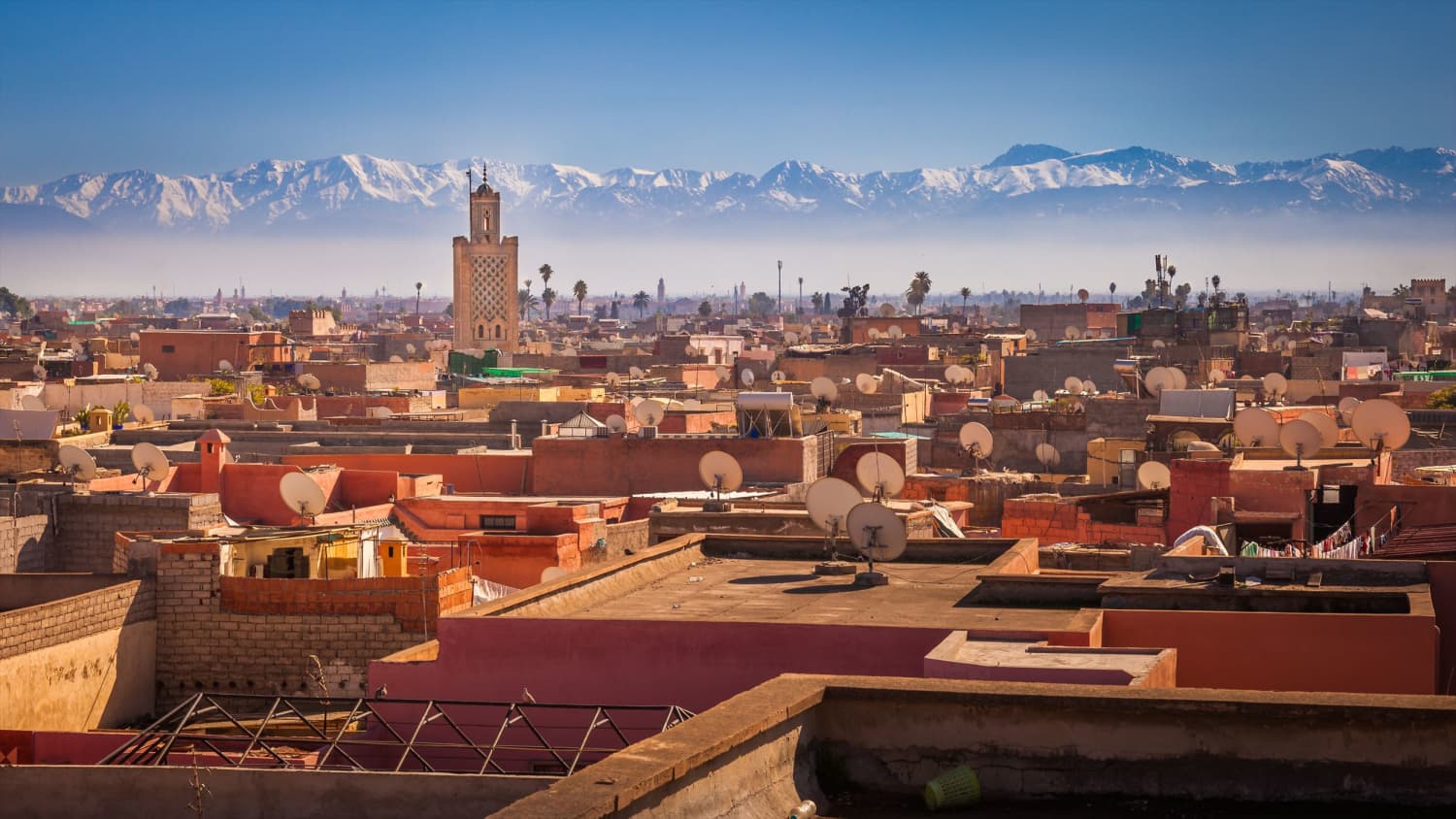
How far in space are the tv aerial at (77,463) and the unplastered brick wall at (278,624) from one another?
8633 mm

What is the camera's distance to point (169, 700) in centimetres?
Result: 1584

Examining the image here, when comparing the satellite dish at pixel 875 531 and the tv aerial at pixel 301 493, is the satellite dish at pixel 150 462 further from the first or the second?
the satellite dish at pixel 875 531

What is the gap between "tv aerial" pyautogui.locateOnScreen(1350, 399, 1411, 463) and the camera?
2069cm

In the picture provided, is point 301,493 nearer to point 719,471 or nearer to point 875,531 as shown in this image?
point 719,471

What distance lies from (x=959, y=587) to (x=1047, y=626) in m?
2.28

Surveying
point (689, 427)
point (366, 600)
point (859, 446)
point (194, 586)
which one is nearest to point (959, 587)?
point (366, 600)

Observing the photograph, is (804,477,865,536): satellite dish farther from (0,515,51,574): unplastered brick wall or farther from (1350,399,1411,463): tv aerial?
(0,515,51,574): unplastered brick wall

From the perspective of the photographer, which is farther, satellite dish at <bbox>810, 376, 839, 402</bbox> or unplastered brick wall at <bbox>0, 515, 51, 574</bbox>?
satellite dish at <bbox>810, 376, 839, 402</bbox>

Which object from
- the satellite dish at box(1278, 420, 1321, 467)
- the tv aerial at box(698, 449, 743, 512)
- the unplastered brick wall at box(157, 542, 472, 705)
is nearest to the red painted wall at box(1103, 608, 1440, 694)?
the unplastered brick wall at box(157, 542, 472, 705)

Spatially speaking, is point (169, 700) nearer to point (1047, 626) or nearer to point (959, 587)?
point (959, 587)

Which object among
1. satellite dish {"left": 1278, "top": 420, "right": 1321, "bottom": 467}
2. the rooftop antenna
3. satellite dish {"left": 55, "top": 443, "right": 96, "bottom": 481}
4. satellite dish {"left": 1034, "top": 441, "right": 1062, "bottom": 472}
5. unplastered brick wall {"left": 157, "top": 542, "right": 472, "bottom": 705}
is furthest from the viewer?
satellite dish {"left": 1034, "top": 441, "right": 1062, "bottom": 472}

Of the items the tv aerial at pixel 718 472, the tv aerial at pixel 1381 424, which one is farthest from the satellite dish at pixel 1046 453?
the tv aerial at pixel 1381 424

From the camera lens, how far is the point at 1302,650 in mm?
10344

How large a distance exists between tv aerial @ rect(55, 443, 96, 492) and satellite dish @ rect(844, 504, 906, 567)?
13.8 m
